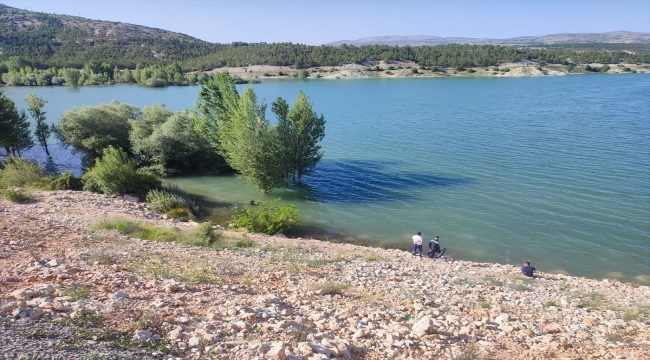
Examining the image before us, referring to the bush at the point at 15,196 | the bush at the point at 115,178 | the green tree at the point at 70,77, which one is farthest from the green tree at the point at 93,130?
the green tree at the point at 70,77

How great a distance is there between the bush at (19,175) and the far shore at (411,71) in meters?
146

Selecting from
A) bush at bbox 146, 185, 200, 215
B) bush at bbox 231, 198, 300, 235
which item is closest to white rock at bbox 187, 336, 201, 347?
bush at bbox 231, 198, 300, 235

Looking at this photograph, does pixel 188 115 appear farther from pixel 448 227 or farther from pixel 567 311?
pixel 567 311

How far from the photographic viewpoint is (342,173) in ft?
148

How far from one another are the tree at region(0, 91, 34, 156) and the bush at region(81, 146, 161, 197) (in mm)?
20254

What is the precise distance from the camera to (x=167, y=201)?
31.5 m

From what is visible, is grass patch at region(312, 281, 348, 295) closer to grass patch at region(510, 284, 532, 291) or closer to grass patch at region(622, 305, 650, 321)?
grass patch at region(510, 284, 532, 291)

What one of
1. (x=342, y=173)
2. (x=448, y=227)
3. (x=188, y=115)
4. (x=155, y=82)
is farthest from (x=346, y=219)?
(x=155, y=82)

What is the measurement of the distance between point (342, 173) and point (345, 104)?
5606cm

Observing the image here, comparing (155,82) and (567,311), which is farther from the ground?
(155,82)

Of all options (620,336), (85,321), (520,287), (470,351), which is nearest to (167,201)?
(85,321)

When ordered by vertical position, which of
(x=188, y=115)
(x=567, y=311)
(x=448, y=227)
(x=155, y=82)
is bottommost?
(x=448, y=227)

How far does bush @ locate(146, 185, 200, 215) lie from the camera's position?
3117 centimetres

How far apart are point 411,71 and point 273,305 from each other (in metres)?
185
